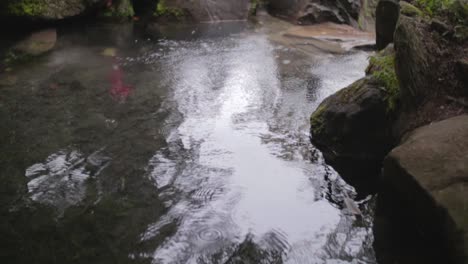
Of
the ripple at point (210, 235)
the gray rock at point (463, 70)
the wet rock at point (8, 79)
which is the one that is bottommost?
the wet rock at point (8, 79)

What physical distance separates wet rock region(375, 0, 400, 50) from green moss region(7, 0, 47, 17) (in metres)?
7.53

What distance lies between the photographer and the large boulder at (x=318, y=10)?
529 inches

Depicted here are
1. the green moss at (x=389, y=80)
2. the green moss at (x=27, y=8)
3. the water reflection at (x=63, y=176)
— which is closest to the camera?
the water reflection at (x=63, y=176)

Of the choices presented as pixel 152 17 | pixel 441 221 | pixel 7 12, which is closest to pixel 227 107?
pixel 441 221

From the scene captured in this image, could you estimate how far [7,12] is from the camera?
938 centimetres

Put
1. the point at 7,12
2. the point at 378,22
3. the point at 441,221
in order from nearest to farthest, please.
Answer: the point at 441,221 → the point at 378,22 → the point at 7,12

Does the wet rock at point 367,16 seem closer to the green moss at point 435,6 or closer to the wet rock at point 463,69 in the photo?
the green moss at point 435,6

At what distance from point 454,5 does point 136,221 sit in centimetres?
472

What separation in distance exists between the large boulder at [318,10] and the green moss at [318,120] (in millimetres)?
8106

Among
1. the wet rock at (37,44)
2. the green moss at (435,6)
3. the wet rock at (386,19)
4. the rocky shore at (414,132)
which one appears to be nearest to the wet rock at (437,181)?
the rocky shore at (414,132)

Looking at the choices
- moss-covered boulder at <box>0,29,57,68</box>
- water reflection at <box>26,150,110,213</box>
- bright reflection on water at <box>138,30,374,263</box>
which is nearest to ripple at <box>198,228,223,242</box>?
bright reflection on water at <box>138,30,374,263</box>

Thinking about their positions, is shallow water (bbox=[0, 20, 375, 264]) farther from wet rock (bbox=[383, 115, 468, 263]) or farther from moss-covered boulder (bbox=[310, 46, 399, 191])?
wet rock (bbox=[383, 115, 468, 263])

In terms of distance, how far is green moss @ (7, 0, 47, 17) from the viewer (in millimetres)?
9398

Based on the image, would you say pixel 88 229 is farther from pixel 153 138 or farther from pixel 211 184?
pixel 153 138
